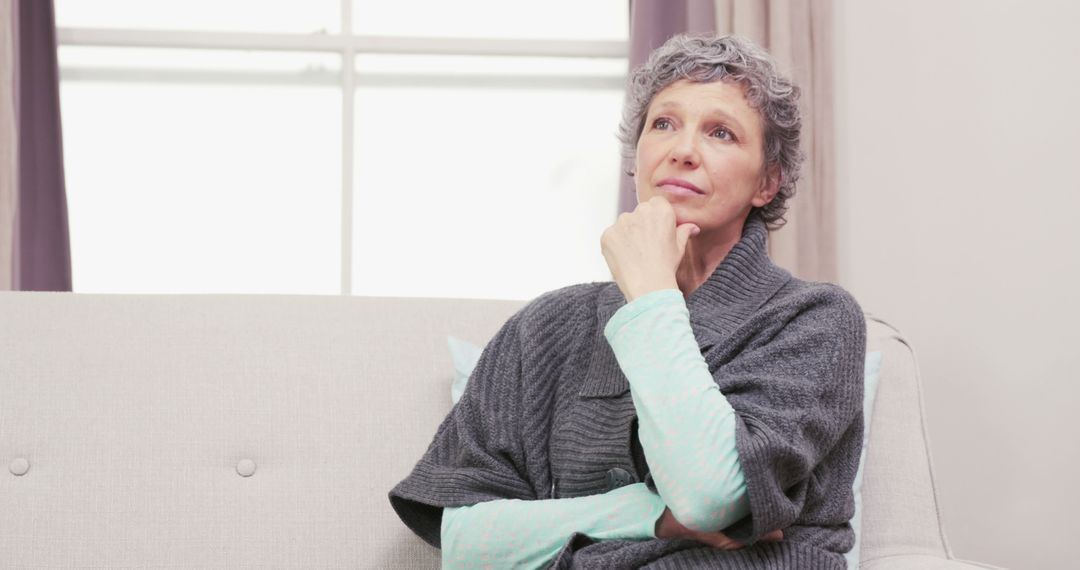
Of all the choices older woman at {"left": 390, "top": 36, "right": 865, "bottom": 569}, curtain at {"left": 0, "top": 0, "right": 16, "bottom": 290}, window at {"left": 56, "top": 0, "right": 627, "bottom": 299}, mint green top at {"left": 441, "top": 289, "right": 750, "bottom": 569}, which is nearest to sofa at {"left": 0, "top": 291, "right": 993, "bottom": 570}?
older woman at {"left": 390, "top": 36, "right": 865, "bottom": 569}

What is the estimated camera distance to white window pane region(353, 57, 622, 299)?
302 centimetres

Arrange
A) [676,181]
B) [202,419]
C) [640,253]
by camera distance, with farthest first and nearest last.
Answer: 1. [202,419]
2. [676,181]
3. [640,253]

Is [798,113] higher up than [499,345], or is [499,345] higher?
[798,113]

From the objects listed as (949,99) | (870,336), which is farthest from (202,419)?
(949,99)

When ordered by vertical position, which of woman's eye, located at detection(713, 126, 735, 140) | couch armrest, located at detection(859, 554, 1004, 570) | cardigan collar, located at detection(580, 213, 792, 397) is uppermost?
woman's eye, located at detection(713, 126, 735, 140)

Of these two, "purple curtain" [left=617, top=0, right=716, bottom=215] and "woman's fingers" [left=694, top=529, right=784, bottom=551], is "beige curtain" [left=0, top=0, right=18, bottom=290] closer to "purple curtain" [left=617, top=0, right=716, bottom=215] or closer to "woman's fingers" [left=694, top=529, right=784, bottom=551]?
"purple curtain" [left=617, top=0, right=716, bottom=215]

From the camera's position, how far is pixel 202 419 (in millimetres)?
1793

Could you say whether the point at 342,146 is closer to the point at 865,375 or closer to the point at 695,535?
the point at 865,375

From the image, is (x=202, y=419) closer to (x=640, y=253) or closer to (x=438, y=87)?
(x=640, y=253)

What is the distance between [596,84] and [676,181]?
5.02ft

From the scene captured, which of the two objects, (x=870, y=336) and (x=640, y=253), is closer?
(x=640, y=253)

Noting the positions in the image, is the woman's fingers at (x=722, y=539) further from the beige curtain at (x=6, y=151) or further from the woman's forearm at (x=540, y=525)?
the beige curtain at (x=6, y=151)

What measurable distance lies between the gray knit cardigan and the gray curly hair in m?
0.10

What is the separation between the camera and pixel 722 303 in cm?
155
